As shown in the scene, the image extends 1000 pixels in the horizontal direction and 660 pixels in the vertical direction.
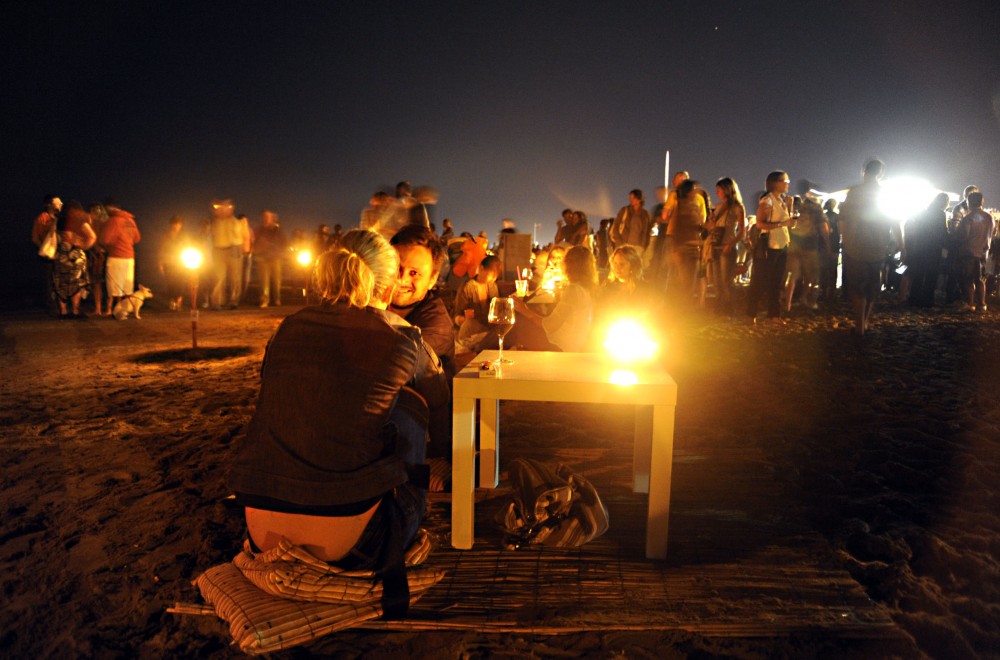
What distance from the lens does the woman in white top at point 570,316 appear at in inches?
186

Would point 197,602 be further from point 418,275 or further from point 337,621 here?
point 418,275

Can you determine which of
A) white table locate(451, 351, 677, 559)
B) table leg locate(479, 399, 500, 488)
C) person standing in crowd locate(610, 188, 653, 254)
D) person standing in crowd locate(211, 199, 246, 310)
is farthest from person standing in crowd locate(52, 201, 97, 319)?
white table locate(451, 351, 677, 559)

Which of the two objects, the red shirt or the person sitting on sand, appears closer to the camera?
the person sitting on sand

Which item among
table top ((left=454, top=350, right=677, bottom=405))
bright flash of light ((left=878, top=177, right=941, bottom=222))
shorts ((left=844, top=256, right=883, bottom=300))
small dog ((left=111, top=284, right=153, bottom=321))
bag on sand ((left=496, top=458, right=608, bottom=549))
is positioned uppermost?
bright flash of light ((left=878, top=177, right=941, bottom=222))

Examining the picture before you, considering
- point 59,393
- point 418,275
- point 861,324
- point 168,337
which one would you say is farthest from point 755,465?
point 168,337

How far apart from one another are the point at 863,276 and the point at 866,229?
0.54m

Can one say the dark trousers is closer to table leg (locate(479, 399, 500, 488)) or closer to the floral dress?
table leg (locate(479, 399, 500, 488))

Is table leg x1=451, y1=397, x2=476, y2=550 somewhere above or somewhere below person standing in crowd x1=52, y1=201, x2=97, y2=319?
below

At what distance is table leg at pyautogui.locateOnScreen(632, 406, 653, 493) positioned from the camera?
3.34 m

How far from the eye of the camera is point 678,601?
7.59ft

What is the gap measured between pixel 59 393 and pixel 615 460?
4.82 m

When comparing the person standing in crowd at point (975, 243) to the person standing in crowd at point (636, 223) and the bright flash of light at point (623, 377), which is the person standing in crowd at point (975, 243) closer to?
the person standing in crowd at point (636, 223)

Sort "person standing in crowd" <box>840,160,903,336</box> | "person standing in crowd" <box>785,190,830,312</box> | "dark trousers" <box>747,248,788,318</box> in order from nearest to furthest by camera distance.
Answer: "person standing in crowd" <box>840,160,903,336</box> < "dark trousers" <box>747,248,788,318</box> < "person standing in crowd" <box>785,190,830,312</box>

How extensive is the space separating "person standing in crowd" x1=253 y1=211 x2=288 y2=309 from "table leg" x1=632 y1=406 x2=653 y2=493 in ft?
34.7
